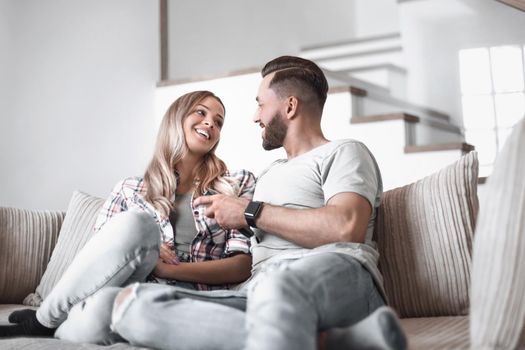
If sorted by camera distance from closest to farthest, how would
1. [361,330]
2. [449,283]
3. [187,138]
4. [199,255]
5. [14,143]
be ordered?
1. [361,330]
2. [449,283]
3. [199,255]
4. [187,138]
5. [14,143]

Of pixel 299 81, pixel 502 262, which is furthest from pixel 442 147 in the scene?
pixel 502 262

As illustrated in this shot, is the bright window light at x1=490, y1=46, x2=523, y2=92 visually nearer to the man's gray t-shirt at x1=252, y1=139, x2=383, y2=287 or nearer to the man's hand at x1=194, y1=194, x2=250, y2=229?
the man's gray t-shirt at x1=252, y1=139, x2=383, y2=287

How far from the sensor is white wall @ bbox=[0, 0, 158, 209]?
327 centimetres

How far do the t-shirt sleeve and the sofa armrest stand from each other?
3.86 feet

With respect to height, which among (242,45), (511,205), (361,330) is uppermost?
(242,45)

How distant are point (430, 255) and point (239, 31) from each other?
2230 millimetres

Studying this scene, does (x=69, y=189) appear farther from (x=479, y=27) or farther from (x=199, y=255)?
(x=479, y=27)

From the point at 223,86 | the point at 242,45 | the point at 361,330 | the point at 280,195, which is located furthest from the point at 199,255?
the point at 242,45

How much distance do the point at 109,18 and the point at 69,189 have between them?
0.92 m

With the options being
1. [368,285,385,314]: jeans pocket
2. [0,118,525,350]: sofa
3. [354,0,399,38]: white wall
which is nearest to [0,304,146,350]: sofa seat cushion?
[0,118,525,350]: sofa

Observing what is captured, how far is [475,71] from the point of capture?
117 inches

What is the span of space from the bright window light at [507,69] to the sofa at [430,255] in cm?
141

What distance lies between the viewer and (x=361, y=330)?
1013 mm

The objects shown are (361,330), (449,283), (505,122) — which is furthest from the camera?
(505,122)
